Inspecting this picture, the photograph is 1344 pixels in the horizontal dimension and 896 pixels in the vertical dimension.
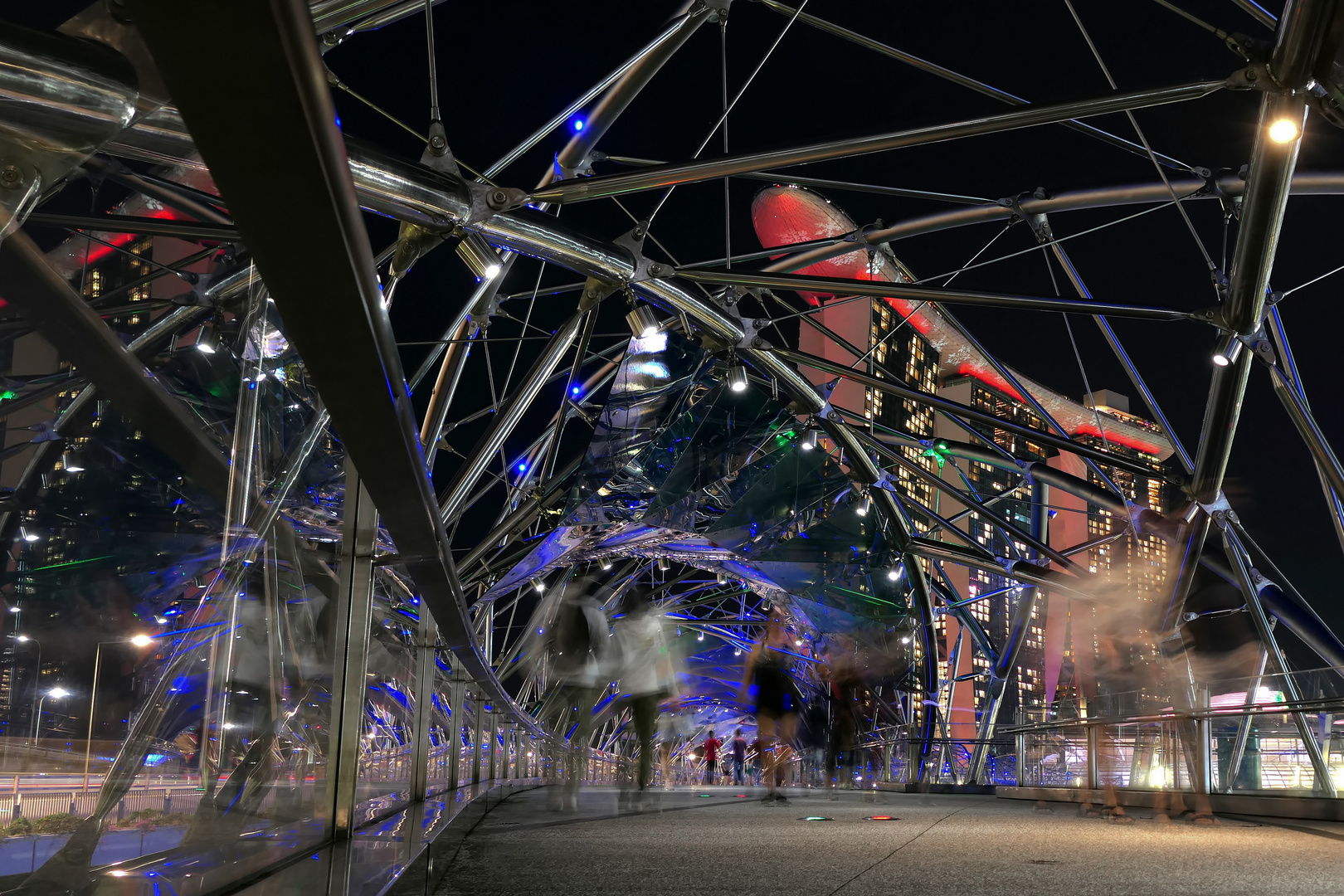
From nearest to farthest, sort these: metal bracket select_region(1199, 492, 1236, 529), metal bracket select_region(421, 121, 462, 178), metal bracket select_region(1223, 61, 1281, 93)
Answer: metal bracket select_region(1223, 61, 1281, 93)
metal bracket select_region(421, 121, 462, 178)
metal bracket select_region(1199, 492, 1236, 529)

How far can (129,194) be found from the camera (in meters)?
2.24

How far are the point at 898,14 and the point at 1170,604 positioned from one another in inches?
565

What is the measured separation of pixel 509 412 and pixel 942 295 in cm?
959

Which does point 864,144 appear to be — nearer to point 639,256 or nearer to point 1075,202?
point 639,256

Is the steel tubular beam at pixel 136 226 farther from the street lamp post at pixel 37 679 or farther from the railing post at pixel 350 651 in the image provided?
the railing post at pixel 350 651

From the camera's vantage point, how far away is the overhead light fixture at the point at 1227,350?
16.5 meters

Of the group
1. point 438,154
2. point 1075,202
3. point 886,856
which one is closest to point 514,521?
point 1075,202

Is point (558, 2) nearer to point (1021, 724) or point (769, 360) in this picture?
point (769, 360)

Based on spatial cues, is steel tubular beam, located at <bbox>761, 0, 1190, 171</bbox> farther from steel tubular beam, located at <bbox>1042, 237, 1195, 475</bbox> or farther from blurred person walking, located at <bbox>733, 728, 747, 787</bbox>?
blurred person walking, located at <bbox>733, 728, 747, 787</bbox>

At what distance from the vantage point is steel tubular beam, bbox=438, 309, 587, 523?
21375mm

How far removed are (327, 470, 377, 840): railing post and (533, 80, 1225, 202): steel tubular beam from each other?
7483 millimetres

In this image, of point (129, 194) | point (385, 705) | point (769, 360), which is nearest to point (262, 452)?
point (129, 194)

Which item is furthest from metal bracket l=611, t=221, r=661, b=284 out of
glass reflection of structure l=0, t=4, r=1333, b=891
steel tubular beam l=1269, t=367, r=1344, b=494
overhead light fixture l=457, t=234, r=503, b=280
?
steel tubular beam l=1269, t=367, r=1344, b=494

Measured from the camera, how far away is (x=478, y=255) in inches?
559
